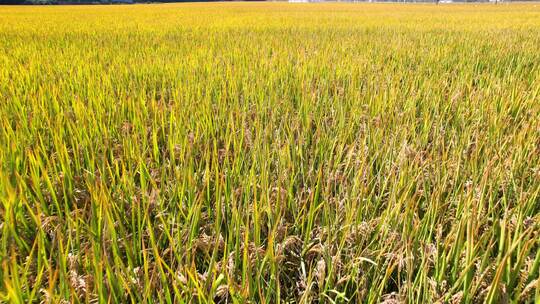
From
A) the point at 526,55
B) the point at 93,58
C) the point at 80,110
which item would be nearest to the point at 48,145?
the point at 80,110

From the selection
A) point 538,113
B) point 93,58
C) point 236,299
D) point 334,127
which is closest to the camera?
point 236,299

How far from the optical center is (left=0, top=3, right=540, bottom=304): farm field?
0.56m

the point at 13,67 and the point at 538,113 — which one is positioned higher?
the point at 13,67

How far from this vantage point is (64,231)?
72 centimetres

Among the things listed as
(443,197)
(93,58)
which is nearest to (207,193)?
(443,197)

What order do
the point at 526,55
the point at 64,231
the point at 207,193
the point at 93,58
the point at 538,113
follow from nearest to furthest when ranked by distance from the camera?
the point at 64,231 → the point at 207,193 → the point at 538,113 → the point at 93,58 → the point at 526,55

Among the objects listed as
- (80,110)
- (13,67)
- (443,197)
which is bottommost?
(443,197)

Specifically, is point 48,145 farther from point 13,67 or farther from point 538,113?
point 538,113

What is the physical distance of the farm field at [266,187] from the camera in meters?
0.56

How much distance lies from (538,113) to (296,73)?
125 cm

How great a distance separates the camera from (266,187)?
0.74 metres

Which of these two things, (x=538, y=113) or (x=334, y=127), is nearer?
(x=334, y=127)

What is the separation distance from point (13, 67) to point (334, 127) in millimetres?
2167

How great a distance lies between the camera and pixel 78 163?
38.2 inches
